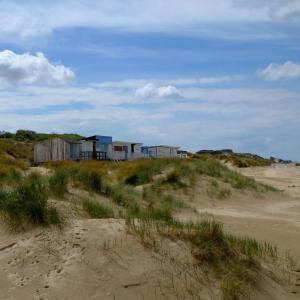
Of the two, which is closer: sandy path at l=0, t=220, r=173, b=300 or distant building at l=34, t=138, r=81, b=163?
sandy path at l=0, t=220, r=173, b=300

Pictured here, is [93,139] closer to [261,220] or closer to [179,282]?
[261,220]

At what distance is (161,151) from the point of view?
6800 centimetres

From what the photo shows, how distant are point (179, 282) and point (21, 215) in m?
2.48

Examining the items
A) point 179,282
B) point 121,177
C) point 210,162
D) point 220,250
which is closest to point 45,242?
point 179,282

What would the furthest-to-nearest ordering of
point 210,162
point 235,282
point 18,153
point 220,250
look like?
point 18,153, point 210,162, point 220,250, point 235,282

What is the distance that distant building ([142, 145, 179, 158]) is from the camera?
216 ft

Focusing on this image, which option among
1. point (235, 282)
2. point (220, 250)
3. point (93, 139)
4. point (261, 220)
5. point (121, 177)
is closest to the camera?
point (235, 282)

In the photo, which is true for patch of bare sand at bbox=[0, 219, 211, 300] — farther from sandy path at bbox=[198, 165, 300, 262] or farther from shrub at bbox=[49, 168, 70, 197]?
shrub at bbox=[49, 168, 70, 197]

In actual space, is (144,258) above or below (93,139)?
below

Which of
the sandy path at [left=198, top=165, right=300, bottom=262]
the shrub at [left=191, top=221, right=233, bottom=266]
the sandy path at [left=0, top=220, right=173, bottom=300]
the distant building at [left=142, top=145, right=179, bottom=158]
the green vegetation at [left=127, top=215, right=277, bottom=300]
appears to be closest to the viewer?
the sandy path at [left=0, top=220, right=173, bottom=300]

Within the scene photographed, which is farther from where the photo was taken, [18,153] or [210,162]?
[18,153]

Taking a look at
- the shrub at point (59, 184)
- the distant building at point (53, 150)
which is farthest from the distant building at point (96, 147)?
the shrub at point (59, 184)

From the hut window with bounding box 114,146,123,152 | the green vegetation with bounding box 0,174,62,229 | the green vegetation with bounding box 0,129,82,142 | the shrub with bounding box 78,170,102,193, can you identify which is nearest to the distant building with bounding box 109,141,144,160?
the hut window with bounding box 114,146,123,152

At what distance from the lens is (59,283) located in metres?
5.99
